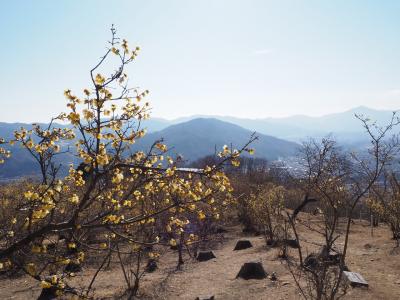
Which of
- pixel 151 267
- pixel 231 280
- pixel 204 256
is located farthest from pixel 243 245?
pixel 231 280

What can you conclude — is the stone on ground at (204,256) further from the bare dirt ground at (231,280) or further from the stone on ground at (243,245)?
the stone on ground at (243,245)

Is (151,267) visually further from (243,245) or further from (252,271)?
(243,245)

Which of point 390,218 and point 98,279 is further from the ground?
point 390,218

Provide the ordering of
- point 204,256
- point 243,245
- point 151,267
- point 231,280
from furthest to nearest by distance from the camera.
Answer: point 243,245
point 204,256
point 151,267
point 231,280

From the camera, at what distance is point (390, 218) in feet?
68.6

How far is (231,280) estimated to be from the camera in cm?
1456

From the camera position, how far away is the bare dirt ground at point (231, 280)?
12398mm

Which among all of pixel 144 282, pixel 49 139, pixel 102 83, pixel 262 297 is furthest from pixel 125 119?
pixel 144 282

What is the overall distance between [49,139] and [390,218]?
796 inches

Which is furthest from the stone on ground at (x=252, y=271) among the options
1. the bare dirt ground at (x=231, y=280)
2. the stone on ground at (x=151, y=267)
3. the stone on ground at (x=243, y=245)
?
the stone on ground at (x=243, y=245)

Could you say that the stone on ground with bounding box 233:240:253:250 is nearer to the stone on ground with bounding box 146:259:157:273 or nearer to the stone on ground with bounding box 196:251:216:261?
the stone on ground with bounding box 196:251:216:261

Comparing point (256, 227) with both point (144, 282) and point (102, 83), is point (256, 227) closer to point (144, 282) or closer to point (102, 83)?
point (144, 282)

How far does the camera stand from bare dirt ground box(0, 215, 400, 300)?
12.4m

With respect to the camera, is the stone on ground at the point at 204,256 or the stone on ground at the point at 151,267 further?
the stone on ground at the point at 204,256
